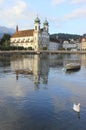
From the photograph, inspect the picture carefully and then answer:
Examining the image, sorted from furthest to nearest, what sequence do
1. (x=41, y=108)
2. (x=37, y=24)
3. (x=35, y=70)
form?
(x=37, y=24), (x=35, y=70), (x=41, y=108)

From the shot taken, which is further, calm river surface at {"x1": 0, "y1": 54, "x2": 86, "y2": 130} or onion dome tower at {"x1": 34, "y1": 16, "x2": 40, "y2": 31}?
onion dome tower at {"x1": 34, "y1": 16, "x2": 40, "y2": 31}

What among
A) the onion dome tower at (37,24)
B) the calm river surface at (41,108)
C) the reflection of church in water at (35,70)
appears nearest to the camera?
the calm river surface at (41,108)

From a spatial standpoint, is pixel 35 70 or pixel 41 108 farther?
pixel 35 70

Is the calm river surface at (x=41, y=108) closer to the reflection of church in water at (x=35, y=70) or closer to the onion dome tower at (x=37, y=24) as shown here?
the reflection of church in water at (x=35, y=70)

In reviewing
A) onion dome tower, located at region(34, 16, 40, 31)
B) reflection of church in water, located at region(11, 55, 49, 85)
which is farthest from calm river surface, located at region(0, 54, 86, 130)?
onion dome tower, located at region(34, 16, 40, 31)

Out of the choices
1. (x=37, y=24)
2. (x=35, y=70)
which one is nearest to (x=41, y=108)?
(x=35, y=70)

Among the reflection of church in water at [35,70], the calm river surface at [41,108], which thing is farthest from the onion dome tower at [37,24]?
the calm river surface at [41,108]

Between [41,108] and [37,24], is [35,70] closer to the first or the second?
[41,108]

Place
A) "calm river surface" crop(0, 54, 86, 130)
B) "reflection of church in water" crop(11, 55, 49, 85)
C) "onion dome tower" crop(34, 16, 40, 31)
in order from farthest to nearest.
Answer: "onion dome tower" crop(34, 16, 40, 31)
"reflection of church in water" crop(11, 55, 49, 85)
"calm river surface" crop(0, 54, 86, 130)

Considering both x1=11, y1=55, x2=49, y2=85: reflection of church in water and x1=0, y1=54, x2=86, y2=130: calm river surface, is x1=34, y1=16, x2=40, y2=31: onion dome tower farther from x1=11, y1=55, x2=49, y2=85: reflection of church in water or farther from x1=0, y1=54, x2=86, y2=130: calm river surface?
x1=0, y1=54, x2=86, y2=130: calm river surface

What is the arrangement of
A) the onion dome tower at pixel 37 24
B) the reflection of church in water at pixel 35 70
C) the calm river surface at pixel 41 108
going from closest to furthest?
the calm river surface at pixel 41 108 < the reflection of church in water at pixel 35 70 < the onion dome tower at pixel 37 24

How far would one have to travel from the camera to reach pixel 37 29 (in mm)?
194875

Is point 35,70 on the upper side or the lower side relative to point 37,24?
lower

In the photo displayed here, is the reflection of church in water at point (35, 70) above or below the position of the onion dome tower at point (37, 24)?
below
